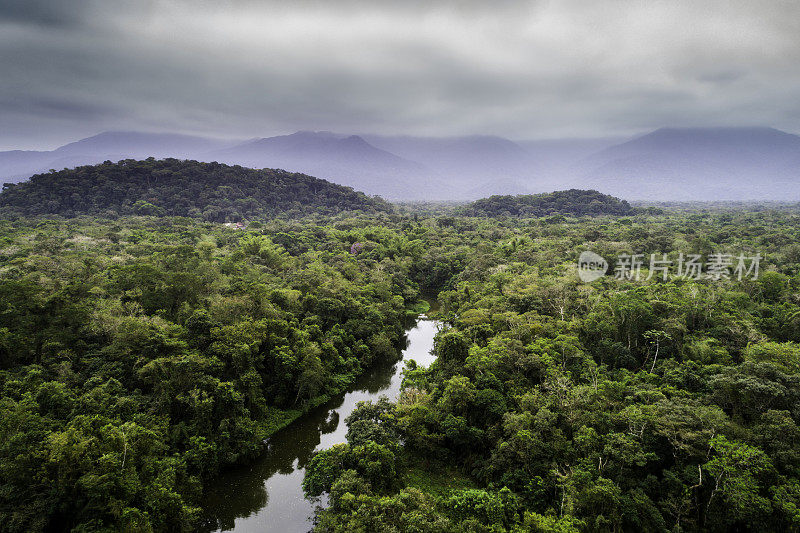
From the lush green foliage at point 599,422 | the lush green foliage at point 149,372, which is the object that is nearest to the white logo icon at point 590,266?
the lush green foliage at point 599,422

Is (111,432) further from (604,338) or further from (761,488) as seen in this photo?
(604,338)

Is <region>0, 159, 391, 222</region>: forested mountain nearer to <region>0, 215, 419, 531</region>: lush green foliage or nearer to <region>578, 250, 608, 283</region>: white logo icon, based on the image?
<region>0, 215, 419, 531</region>: lush green foliage

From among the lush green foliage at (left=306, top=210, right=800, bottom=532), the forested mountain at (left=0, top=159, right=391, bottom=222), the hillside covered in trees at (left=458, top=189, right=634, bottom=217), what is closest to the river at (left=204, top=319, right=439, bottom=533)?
the lush green foliage at (left=306, top=210, right=800, bottom=532)

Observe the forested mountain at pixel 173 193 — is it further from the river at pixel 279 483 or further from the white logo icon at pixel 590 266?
the white logo icon at pixel 590 266

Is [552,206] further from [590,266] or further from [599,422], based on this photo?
[599,422]

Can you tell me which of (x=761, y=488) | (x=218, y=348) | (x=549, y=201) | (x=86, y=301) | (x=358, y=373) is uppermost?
(x=549, y=201)

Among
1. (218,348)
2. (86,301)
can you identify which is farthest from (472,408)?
(86,301)
